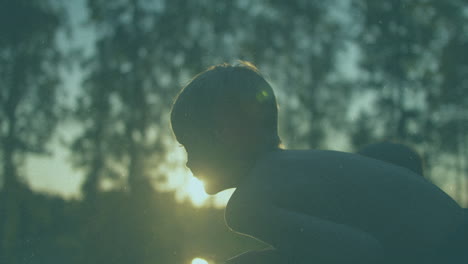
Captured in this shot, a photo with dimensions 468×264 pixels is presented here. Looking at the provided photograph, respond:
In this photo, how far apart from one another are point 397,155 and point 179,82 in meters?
14.0

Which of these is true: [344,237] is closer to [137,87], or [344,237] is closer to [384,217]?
[384,217]

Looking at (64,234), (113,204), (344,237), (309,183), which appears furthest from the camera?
(64,234)

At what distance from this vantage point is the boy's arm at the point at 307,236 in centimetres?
129

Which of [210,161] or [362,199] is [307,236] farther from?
[210,161]

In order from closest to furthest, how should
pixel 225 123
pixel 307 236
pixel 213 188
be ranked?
pixel 307 236 < pixel 225 123 < pixel 213 188

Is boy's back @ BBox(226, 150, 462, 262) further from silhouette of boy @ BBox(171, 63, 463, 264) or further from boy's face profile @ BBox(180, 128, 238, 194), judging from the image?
boy's face profile @ BBox(180, 128, 238, 194)

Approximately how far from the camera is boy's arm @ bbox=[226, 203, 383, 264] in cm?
129

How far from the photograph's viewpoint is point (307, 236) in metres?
1.32

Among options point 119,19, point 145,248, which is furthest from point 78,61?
A: point 145,248

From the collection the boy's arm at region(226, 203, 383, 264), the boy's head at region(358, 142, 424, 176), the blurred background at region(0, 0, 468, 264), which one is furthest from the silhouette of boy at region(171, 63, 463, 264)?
the blurred background at region(0, 0, 468, 264)

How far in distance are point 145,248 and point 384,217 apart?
278 inches

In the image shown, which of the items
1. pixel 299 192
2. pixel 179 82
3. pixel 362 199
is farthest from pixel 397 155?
pixel 179 82

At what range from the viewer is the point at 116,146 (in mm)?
14812

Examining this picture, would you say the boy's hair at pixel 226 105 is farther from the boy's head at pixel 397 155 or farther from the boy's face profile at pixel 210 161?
the boy's head at pixel 397 155
